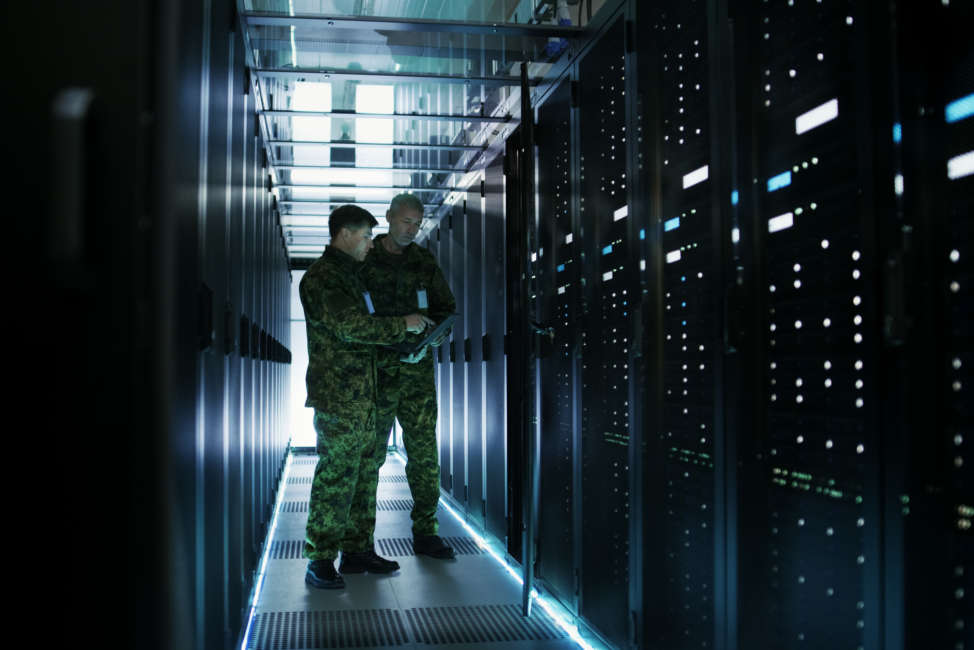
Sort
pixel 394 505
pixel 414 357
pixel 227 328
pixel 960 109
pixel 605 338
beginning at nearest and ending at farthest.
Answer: pixel 960 109
pixel 227 328
pixel 605 338
pixel 414 357
pixel 394 505

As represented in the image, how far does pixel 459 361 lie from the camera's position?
628cm

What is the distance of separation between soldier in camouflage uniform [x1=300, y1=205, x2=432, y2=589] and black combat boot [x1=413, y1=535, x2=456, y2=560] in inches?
28.6

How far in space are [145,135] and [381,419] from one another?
3.64m

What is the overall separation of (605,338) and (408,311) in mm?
1795

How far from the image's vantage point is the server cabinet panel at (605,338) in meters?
2.87

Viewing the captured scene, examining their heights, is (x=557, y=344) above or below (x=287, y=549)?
above

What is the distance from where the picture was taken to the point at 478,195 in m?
5.62

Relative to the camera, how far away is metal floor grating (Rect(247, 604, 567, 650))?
3.16m

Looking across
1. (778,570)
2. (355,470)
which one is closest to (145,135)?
(778,570)

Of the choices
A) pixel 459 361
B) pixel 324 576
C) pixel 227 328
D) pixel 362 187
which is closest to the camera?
pixel 227 328

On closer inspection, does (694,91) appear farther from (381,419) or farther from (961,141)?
(381,419)

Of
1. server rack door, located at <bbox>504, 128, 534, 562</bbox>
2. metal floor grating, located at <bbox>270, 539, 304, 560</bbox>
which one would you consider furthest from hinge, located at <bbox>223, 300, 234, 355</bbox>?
metal floor grating, located at <bbox>270, 539, 304, 560</bbox>

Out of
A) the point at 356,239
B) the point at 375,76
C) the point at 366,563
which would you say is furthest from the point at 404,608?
the point at 375,76

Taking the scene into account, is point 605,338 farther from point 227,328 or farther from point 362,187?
point 362,187
